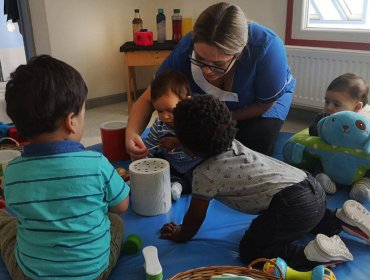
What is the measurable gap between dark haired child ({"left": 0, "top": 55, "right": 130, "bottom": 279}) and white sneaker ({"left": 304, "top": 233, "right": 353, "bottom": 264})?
55 centimetres

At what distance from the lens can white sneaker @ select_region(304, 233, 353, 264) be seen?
1.05m

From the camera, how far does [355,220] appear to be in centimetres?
117

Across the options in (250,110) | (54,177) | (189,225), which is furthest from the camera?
(250,110)

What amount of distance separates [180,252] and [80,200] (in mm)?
422

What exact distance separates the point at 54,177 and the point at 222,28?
721 millimetres

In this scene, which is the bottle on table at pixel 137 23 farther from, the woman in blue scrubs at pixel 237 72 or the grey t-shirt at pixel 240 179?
the grey t-shirt at pixel 240 179

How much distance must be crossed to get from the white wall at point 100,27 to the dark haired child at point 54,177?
83.7 inches

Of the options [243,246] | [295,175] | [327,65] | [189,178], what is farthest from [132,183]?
[327,65]

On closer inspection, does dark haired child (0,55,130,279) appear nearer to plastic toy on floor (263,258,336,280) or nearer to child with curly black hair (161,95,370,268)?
child with curly black hair (161,95,370,268)

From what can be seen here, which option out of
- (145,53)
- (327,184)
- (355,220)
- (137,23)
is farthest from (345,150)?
(137,23)

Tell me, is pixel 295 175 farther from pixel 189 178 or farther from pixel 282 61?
pixel 282 61

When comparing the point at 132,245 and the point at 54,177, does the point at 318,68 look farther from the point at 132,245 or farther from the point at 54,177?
the point at 54,177

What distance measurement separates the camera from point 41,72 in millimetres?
854

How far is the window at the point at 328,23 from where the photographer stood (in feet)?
8.06
